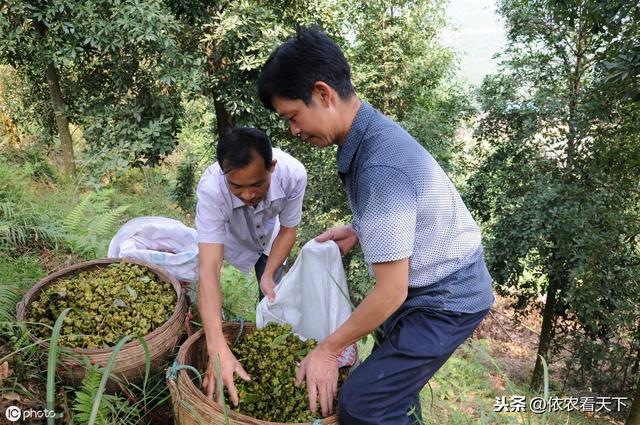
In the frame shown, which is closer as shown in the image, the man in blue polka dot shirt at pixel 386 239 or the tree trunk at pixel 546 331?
the man in blue polka dot shirt at pixel 386 239

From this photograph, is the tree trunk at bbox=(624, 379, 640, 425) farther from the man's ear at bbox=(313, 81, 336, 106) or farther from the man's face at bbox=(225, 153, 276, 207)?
the man's ear at bbox=(313, 81, 336, 106)

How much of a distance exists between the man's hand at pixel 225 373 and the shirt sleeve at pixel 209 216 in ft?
1.70

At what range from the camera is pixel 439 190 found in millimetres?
1509

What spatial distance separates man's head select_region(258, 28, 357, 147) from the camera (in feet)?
4.63

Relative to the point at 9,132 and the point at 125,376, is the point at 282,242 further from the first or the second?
the point at 9,132

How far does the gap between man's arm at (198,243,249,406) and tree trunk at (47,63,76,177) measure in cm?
472

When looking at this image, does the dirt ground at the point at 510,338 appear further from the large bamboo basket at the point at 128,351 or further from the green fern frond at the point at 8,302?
the green fern frond at the point at 8,302

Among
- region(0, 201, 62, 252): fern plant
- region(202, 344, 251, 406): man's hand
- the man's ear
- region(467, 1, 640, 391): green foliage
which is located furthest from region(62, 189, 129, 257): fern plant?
region(467, 1, 640, 391): green foliage

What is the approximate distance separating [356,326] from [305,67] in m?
0.78

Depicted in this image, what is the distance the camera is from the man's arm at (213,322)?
176 centimetres

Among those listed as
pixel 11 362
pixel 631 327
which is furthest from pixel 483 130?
pixel 11 362

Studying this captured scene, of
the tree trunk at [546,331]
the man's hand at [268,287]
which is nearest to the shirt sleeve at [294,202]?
the man's hand at [268,287]

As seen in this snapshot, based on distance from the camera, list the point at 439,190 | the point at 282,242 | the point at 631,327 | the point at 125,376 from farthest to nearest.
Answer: the point at 631,327, the point at 282,242, the point at 125,376, the point at 439,190

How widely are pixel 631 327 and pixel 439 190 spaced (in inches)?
226
